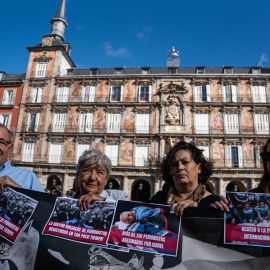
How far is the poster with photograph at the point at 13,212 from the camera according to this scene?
2.61m

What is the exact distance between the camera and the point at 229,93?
2480cm

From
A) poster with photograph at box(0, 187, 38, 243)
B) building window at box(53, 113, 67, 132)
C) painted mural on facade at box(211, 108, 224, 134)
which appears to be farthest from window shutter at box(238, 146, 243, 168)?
poster with photograph at box(0, 187, 38, 243)

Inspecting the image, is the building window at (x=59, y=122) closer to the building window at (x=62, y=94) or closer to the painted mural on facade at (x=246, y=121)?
the building window at (x=62, y=94)

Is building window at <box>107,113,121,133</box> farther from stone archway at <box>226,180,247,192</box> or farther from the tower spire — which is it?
the tower spire

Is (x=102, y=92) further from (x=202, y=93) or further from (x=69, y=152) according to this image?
(x=202, y=93)

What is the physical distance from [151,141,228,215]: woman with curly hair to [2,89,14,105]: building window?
2860 centimetres

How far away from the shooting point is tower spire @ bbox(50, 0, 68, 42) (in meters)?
32.5

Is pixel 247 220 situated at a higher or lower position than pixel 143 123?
lower

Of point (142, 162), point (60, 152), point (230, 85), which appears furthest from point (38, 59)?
point (230, 85)

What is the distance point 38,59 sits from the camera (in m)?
28.0

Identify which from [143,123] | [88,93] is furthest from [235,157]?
[88,93]

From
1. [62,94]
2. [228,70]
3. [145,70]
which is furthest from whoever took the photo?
[145,70]

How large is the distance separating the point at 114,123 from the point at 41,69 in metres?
11.2

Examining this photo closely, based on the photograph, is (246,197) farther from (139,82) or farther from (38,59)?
(38,59)
